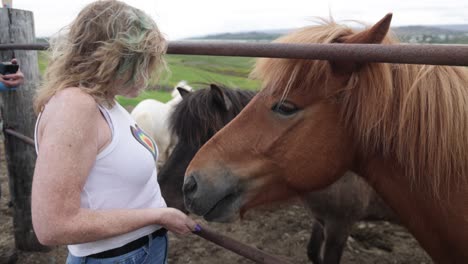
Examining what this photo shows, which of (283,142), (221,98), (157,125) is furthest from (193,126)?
(157,125)

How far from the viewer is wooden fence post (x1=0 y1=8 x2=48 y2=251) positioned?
3.36m

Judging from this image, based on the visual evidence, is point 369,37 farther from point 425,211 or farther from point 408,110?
point 425,211

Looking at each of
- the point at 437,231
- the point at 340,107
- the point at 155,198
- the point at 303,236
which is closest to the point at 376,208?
the point at 303,236

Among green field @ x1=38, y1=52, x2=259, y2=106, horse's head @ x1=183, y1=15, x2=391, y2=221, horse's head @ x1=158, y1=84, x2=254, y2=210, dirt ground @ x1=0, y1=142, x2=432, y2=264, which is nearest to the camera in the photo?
horse's head @ x1=183, y1=15, x2=391, y2=221

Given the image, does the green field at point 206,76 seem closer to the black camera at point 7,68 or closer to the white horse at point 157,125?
the black camera at point 7,68

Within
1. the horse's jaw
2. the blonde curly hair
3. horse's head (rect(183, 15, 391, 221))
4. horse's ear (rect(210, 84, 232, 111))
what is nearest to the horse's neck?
horse's head (rect(183, 15, 391, 221))

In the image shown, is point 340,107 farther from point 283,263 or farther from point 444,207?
point 283,263

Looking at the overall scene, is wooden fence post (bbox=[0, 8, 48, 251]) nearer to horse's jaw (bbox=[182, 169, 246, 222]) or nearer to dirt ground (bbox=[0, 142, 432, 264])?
dirt ground (bbox=[0, 142, 432, 264])

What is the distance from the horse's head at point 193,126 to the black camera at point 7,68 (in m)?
1.49

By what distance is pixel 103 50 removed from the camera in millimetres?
1272

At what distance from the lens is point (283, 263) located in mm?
1410

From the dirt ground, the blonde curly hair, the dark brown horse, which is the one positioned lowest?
Result: the dirt ground

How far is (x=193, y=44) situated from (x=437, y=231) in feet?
4.60

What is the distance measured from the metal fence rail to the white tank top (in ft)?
1.71
